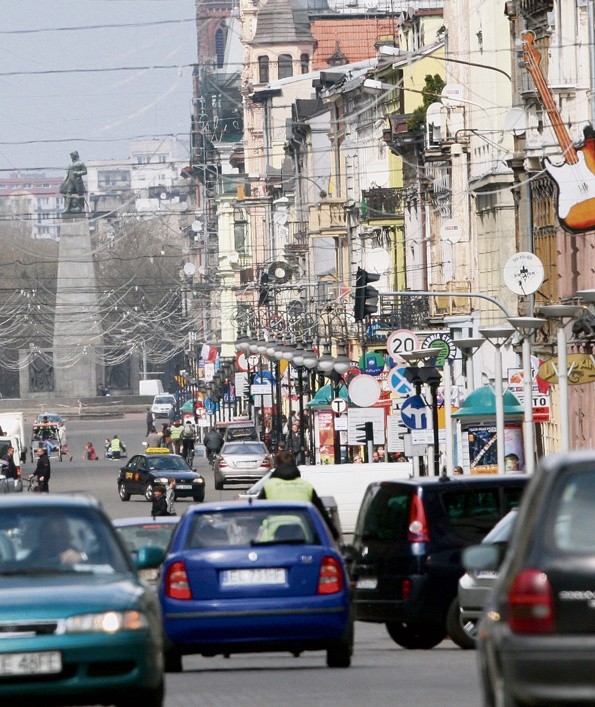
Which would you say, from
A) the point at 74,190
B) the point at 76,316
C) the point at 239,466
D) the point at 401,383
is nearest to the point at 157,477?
the point at 239,466

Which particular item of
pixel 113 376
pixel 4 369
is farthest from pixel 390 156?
pixel 113 376

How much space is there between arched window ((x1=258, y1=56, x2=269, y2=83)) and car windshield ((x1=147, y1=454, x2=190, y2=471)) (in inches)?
3242

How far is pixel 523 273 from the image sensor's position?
119 feet

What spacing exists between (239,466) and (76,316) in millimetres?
70576

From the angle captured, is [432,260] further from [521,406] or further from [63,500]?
[63,500]

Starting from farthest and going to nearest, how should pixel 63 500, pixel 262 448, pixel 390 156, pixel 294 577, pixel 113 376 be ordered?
1. pixel 113 376
2. pixel 390 156
3. pixel 262 448
4. pixel 294 577
5. pixel 63 500

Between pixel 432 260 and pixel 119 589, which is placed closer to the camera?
pixel 119 589

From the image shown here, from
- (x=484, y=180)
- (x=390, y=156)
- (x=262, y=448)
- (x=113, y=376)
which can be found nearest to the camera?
(x=484, y=180)

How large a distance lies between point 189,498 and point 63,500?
45890mm

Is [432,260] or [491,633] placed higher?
[432,260]

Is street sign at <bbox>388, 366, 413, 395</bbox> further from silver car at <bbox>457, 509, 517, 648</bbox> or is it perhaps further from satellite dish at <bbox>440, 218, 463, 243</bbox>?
silver car at <bbox>457, 509, 517, 648</bbox>

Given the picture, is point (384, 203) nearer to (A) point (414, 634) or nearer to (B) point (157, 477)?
(B) point (157, 477)

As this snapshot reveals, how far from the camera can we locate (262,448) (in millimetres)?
62031

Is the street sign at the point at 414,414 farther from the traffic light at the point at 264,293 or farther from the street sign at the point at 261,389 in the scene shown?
the traffic light at the point at 264,293
